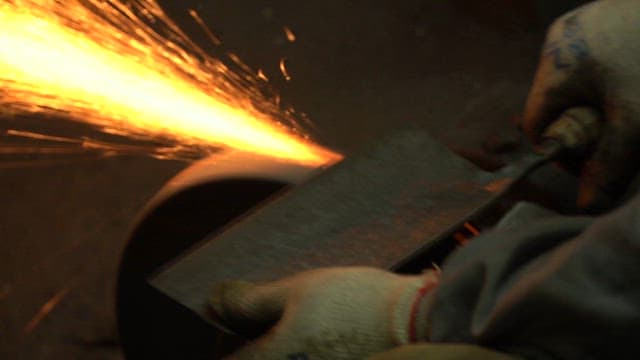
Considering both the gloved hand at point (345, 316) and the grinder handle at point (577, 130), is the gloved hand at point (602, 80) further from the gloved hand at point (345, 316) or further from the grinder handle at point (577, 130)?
the gloved hand at point (345, 316)

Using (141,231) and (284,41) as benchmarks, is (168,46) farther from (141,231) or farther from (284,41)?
(141,231)

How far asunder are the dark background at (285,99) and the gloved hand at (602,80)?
2.54 feet

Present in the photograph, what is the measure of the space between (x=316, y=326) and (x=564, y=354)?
2.01 ft

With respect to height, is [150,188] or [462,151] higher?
[462,151]

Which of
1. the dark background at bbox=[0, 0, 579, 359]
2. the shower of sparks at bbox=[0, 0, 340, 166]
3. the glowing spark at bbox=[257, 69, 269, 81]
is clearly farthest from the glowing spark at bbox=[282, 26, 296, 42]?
the shower of sparks at bbox=[0, 0, 340, 166]

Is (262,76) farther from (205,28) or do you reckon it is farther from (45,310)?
(45,310)

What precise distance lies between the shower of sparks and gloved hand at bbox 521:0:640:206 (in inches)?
45.0

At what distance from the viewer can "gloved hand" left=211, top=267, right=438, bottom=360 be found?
1573 millimetres

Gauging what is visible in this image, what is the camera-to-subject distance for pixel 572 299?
1.10m

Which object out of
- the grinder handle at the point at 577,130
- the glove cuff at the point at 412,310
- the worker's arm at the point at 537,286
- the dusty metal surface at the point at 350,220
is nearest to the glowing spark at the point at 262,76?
the dusty metal surface at the point at 350,220

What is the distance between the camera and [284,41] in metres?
3.93

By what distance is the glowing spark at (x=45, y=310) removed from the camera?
117 inches

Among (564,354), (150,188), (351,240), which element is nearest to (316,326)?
(351,240)

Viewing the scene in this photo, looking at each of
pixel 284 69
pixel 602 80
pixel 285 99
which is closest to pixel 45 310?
pixel 285 99
